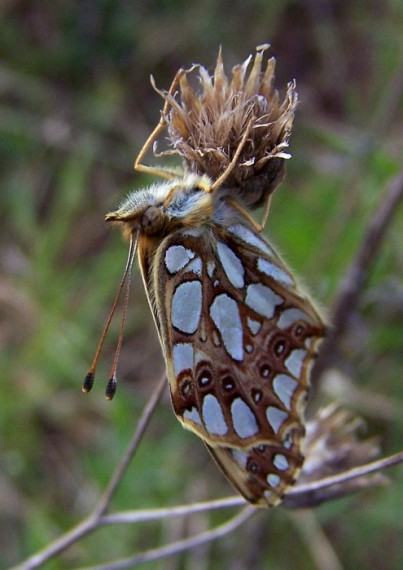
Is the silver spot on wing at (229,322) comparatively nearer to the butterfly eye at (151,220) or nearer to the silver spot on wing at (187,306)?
the silver spot on wing at (187,306)

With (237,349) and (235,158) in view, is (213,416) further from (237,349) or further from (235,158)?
(235,158)

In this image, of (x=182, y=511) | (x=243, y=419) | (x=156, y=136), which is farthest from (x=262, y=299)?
(x=182, y=511)

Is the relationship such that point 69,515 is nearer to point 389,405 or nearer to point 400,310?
point 389,405

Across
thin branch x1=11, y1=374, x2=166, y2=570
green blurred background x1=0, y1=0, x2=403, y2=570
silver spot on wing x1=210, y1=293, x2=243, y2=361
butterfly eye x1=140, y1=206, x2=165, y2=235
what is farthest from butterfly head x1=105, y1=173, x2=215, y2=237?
green blurred background x1=0, y1=0, x2=403, y2=570

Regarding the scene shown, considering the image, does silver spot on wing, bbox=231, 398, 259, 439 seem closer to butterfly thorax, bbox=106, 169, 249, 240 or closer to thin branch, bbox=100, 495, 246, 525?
thin branch, bbox=100, 495, 246, 525

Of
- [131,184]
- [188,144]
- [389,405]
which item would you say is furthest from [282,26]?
[188,144]
